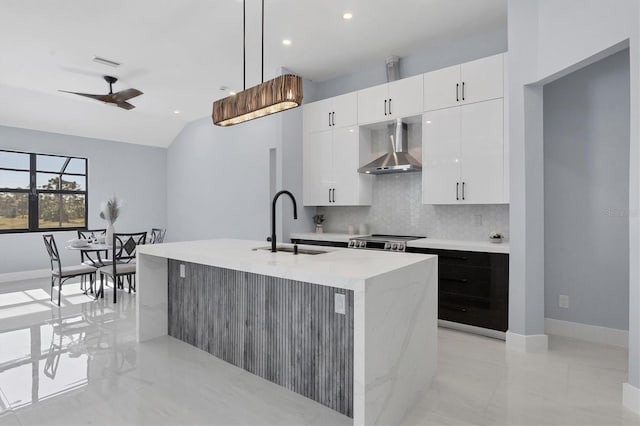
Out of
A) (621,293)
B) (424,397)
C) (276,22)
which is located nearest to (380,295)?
(424,397)

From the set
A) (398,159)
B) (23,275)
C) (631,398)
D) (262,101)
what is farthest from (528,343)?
(23,275)

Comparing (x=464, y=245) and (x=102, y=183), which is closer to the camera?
(x=464, y=245)

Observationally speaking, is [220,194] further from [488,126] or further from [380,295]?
[380,295]

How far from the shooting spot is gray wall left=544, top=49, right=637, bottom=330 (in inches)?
132

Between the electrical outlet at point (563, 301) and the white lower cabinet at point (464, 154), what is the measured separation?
116 centimetres

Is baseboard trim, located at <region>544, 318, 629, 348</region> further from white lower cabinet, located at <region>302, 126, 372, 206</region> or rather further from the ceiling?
the ceiling

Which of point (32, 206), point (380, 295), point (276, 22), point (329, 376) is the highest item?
point (276, 22)

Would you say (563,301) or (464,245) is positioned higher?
(464,245)

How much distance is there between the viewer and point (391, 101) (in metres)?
4.35

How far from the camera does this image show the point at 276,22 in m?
3.78

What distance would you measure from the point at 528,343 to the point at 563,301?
79 centimetres

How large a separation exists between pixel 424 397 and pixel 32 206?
24.9 feet

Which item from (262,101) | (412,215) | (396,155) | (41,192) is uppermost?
(262,101)

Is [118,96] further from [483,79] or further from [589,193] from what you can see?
[589,193]
